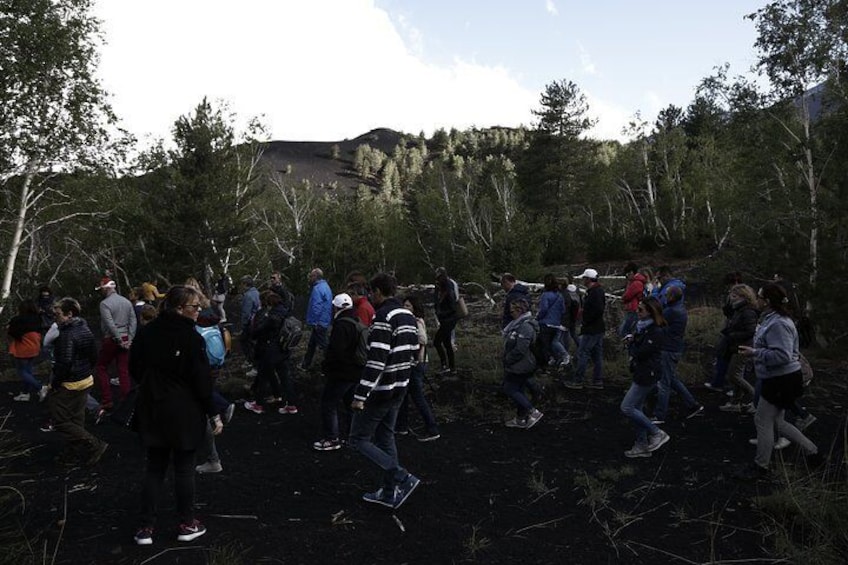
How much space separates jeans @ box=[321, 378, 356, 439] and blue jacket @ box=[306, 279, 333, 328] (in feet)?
8.49

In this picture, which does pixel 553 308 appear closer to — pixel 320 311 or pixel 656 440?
pixel 656 440

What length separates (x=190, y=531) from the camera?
13.4 ft

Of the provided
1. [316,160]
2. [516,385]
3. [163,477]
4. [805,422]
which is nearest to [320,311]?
[516,385]

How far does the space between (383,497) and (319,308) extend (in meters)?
4.44

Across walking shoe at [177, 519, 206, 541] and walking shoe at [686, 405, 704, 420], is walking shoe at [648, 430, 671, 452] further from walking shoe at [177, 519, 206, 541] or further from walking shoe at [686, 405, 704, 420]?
walking shoe at [177, 519, 206, 541]

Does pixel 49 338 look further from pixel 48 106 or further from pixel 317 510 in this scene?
pixel 48 106

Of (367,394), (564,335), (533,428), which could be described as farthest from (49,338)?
(564,335)

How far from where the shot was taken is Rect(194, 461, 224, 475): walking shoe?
561cm

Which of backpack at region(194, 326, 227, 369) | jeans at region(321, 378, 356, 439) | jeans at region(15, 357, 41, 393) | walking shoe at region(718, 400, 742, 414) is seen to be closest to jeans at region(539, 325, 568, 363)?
walking shoe at region(718, 400, 742, 414)

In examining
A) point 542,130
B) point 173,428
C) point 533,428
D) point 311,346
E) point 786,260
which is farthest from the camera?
point 542,130

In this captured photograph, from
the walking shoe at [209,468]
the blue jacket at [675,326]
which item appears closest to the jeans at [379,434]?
the walking shoe at [209,468]

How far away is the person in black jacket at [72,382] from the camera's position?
5762mm

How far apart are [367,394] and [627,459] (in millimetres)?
3306

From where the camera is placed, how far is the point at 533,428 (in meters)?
7.29
